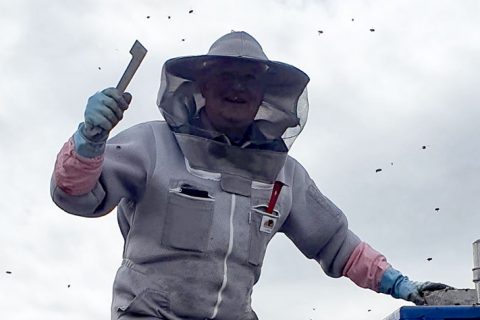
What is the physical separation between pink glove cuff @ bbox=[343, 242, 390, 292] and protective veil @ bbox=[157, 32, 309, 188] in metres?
0.85

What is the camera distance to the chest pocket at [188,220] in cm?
524

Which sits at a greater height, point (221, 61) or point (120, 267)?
point (221, 61)

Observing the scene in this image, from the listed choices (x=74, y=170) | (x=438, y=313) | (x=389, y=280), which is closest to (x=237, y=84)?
(x=74, y=170)

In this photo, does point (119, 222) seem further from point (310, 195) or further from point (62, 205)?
point (310, 195)

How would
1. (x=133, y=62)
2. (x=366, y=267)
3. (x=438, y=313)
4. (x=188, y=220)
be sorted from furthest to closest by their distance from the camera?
(x=366, y=267) → (x=188, y=220) → (x=133, y=62) → (x=438, y=313)

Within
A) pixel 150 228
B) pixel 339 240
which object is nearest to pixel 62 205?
pixel 150 228

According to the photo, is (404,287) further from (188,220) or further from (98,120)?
(98,120)

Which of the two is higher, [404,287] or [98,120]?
[98,120]

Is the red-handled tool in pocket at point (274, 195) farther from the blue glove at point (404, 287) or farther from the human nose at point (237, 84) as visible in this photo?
the blue glove at point (404, 287)

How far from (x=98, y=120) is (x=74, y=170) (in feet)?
1.04

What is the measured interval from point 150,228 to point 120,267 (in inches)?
12.3

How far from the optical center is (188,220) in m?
5.26

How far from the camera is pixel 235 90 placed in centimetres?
564

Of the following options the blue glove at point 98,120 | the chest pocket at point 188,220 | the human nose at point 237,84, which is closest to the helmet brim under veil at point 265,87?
the human nose at point 237,84
